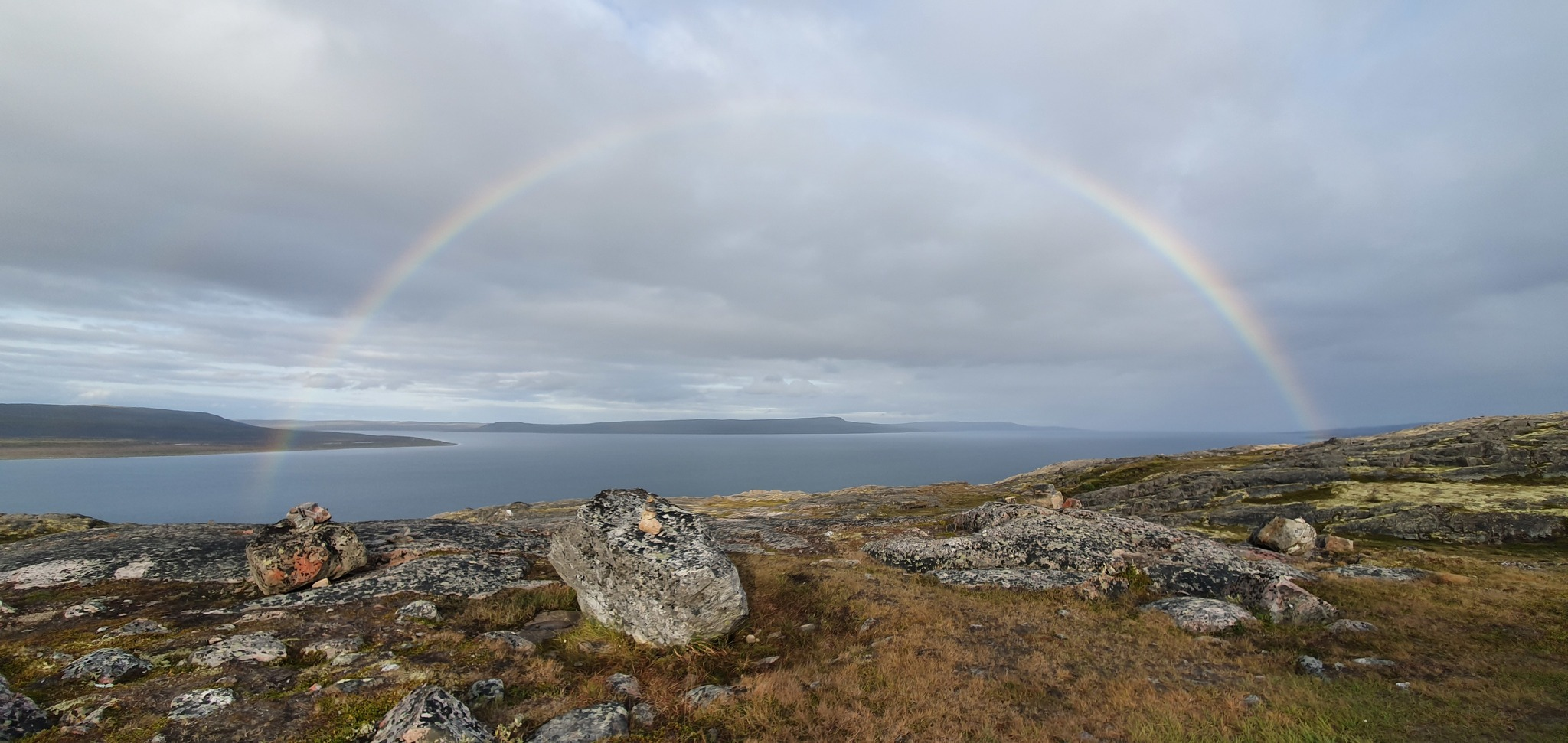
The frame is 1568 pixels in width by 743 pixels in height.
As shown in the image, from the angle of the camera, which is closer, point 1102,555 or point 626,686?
point 626,686

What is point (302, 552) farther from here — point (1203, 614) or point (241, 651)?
point (1203, 614)

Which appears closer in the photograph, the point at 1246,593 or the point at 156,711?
the point at 156,711

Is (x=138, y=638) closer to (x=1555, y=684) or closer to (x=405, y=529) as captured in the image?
(x=405, y=529)

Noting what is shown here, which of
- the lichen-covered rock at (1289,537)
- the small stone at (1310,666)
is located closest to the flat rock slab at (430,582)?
the small stone at (1310,666)

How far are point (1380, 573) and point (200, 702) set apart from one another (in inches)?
1549

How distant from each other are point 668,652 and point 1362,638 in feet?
65.3

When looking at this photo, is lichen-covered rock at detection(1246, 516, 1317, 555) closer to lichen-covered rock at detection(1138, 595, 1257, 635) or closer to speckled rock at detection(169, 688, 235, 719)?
lichen-covered rock at detection(1138, 595, 1257, 635)

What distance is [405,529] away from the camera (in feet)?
88.8

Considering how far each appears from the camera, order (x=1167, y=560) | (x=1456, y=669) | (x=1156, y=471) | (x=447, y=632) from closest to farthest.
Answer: (x=1456, y=669)
(x=447, y=632)
(x=1167, y=560)
(x=1156, y=471)

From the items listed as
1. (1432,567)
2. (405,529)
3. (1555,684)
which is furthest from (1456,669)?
(405,529)

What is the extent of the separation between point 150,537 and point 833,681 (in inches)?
1133

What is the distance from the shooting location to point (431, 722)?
1012 centimetres

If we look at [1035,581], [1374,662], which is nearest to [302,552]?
[1035,581]

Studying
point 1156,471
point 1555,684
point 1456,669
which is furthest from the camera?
point 1156,471
